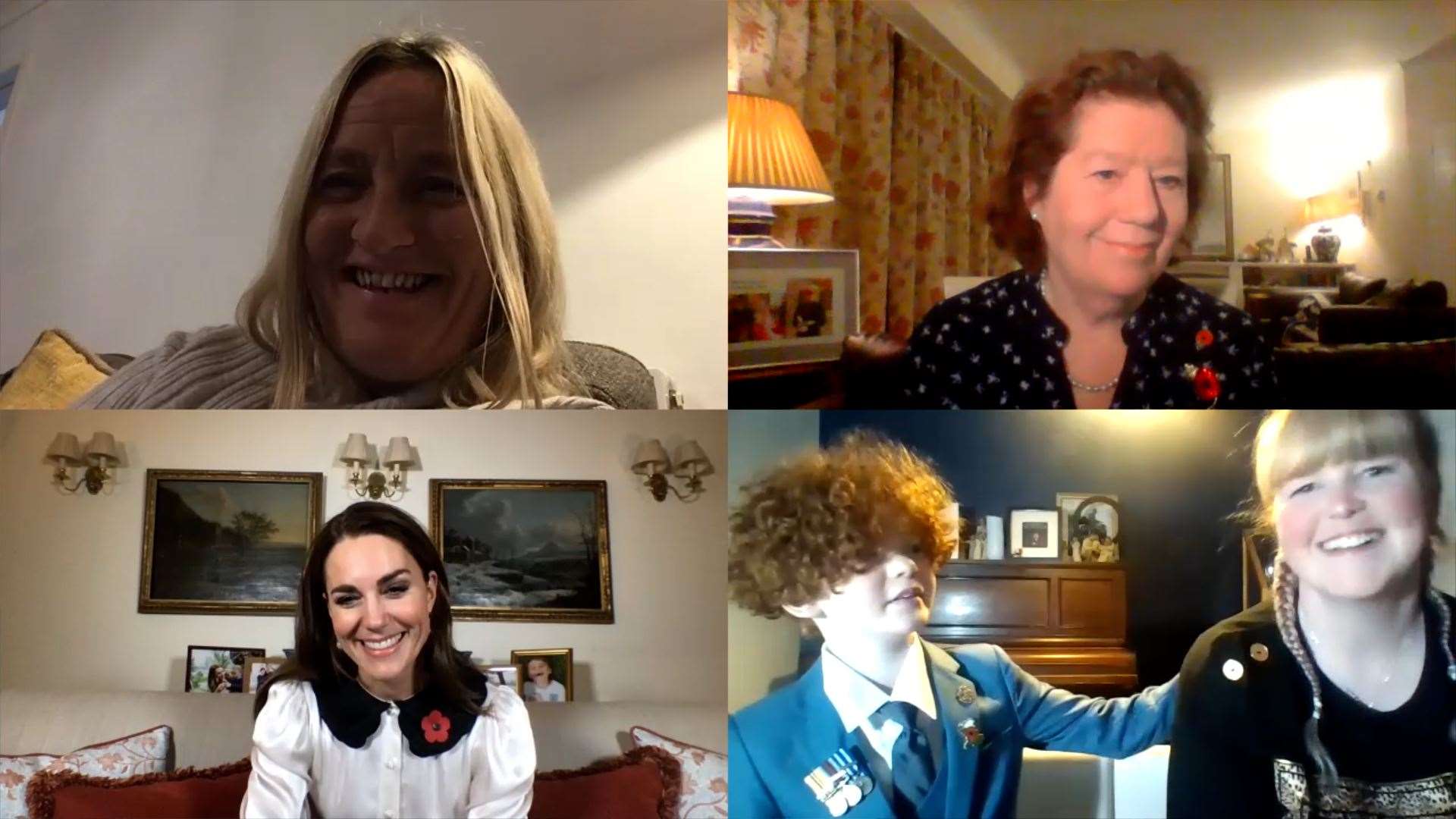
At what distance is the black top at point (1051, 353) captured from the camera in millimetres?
1218

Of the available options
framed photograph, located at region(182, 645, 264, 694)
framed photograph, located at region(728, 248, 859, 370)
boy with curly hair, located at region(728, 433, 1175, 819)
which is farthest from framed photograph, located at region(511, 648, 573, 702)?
framed photograph, located at region(728, 248, 859, 370)

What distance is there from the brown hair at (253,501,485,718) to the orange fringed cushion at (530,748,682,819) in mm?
138

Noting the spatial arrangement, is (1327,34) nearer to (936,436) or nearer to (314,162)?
(936,436)

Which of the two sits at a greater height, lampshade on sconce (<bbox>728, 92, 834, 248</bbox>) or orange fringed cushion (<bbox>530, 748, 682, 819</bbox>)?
lampshade on sconce (<bbox>728, 92, 834, 248</bbox>)

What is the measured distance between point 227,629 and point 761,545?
66 centimetres

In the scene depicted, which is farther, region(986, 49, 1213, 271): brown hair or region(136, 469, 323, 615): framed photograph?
region(136, 469, 323, 615): framed photograph

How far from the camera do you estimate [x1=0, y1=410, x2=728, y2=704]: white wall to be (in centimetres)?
128

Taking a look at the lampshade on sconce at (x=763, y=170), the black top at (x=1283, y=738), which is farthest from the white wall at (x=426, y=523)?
the black top at (x=1283, y=738)

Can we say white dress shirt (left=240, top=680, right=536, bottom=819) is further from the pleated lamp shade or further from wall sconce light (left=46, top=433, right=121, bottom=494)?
the pleated lamp shade

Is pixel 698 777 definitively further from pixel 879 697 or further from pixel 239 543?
pixel 239 543

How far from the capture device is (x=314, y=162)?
127 cm

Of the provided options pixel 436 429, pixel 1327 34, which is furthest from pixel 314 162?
pixel 1327 34

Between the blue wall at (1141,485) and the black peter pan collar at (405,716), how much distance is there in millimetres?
558

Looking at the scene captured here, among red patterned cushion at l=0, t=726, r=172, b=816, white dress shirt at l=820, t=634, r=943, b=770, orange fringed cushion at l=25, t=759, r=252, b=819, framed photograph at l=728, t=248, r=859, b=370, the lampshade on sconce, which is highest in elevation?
the lampshade on sconce
